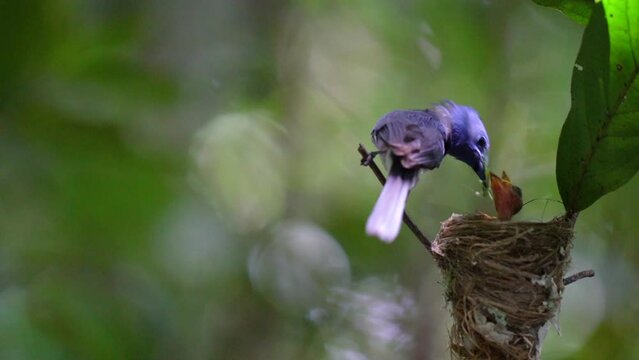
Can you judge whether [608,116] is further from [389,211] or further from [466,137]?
[466,137]

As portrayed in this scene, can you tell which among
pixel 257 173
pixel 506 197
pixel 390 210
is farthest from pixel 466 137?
pixel 257 173

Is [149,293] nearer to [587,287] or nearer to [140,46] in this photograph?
[140,46]

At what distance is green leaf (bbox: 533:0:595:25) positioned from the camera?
1218mm

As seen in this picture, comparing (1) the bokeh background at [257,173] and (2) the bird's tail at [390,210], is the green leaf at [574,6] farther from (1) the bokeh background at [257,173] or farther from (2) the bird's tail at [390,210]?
(1) the bokeh background at [257,173]

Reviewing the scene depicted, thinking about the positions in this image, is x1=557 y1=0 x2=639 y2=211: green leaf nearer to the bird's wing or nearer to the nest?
the nest

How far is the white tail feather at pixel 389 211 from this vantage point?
37.1 inches

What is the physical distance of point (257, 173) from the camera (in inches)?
113

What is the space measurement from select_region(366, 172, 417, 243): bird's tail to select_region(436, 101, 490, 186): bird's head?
379 millimetres

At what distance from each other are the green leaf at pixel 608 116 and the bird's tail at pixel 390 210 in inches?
9.7

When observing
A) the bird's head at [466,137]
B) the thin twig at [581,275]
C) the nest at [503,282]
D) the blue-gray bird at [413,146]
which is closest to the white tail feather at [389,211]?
the blue-gray bird at [413,146]

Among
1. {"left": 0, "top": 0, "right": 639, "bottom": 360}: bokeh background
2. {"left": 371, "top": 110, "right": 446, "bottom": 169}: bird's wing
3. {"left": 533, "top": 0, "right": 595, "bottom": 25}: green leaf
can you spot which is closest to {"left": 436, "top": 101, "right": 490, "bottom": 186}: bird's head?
{"left": 371, "top": 110, "right": 446, "bottom": 169}: bird's wing

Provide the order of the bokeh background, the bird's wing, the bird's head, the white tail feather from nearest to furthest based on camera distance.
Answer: the white tail feather, the bird's wing, the bird's head, the bokeh background

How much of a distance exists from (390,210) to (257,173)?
1.89 metres

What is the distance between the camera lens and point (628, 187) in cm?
260
